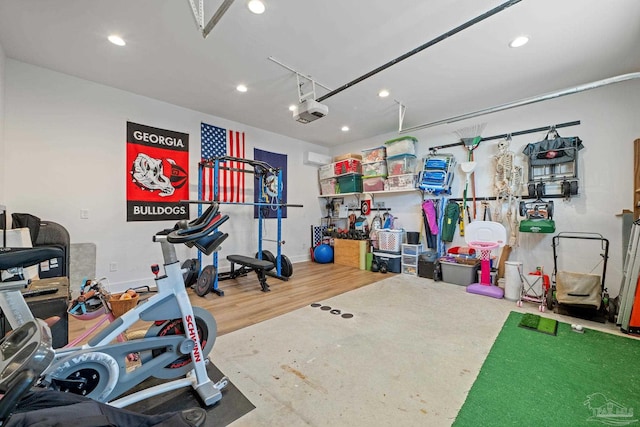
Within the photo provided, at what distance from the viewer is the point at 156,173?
4.04m

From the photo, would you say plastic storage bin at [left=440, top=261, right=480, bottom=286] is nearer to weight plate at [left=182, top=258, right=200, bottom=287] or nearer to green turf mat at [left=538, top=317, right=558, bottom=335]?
green turf mat at [left=538, top=317, right=558, bottom=335]

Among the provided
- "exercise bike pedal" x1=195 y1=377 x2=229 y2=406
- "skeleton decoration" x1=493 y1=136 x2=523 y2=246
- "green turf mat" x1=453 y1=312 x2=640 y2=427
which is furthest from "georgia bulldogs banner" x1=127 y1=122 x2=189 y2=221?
"skeleton decoration" x1=493 y1=136 x2=523 y2=246

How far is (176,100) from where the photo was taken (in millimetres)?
4055

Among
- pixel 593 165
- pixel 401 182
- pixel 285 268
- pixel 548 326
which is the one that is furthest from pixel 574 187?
pixel 285 268

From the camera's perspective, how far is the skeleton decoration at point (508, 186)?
4.05m

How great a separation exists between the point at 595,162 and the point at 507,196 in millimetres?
1062

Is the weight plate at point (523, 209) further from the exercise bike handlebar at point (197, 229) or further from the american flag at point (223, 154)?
the american flag at point (223, 154)

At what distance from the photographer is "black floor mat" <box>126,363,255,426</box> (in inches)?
59.9

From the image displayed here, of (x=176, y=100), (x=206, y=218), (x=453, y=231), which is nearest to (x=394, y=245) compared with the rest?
(x=453, y=231)

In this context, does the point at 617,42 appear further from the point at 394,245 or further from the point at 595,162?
the point at 394,245

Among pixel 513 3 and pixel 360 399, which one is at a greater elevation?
pixel 513 3

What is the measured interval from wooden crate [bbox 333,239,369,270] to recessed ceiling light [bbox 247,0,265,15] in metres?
4.28

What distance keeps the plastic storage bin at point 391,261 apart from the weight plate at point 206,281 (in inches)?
123

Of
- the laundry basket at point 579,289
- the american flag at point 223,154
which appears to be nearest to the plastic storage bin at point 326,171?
the american flag at point 223,154
